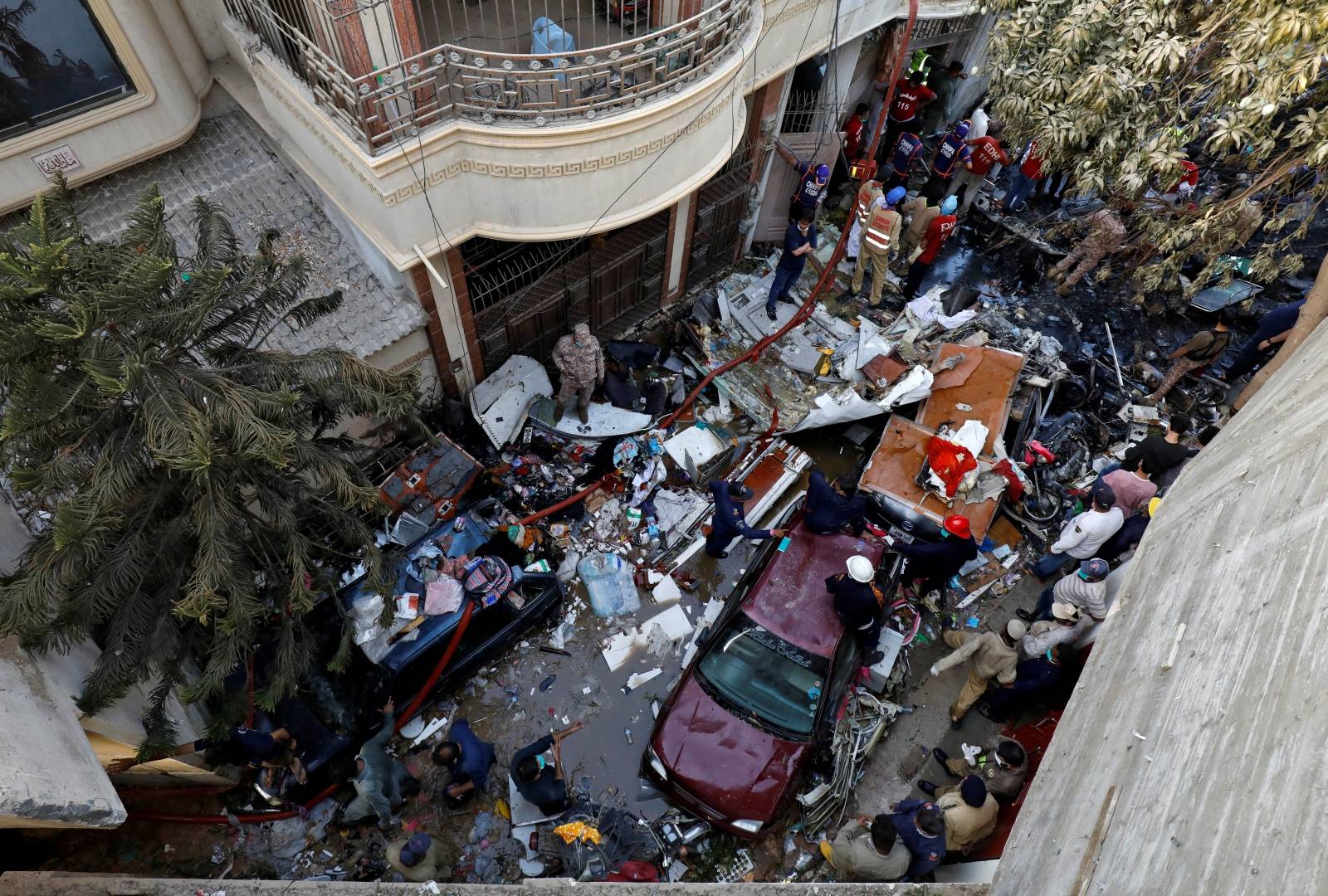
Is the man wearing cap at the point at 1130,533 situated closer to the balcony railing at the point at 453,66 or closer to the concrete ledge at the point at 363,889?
the concrete ledge at the point at 363,889

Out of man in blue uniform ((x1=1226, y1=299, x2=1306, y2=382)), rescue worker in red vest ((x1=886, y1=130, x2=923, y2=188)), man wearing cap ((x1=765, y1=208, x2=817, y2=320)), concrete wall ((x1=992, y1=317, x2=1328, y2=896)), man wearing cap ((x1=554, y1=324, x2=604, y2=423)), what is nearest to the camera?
concrete wall ((x1=992, y1=317, x2=1328, y2=896))

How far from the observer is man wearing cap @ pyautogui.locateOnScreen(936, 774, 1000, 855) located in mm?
5271

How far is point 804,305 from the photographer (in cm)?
936

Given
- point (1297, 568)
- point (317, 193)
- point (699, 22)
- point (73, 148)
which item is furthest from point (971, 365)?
point (73, 148)

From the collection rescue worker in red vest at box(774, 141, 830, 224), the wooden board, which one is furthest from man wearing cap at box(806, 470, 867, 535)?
rescue worker in red vest at box(774, 141, 830, 224)

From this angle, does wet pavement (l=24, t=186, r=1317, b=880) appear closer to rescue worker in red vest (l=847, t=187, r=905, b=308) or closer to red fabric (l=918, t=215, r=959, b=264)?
rescue worker in red vest (l=847, t=187, r=905, b=308)

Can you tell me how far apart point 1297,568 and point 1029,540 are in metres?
5.12

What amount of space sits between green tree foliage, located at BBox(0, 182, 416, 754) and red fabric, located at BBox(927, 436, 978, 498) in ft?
17.6

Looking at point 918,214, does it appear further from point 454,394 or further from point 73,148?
point 73,148

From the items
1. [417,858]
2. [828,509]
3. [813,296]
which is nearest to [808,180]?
[813,296]

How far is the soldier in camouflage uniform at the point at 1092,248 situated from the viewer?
915 centimetres

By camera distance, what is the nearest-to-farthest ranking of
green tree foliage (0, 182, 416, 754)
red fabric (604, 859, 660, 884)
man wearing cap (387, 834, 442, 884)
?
green tree foliage (0, 182, 416, 754) → man wearing cap (387, 834, 442, 884) → red fabric (604, 859, 660, 884)

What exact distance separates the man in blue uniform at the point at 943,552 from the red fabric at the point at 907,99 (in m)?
6.99

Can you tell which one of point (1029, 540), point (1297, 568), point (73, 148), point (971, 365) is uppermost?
point (1297, 568)
